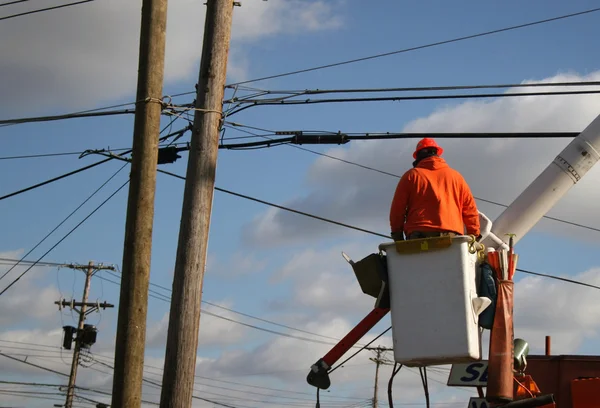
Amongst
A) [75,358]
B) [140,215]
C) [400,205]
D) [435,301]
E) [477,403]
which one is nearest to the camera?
[435,301]

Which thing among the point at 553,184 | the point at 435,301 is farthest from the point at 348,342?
the point at 553,184

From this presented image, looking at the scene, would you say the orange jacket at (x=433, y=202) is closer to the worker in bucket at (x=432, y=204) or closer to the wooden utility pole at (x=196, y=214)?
the worker in bucket at (x=432, y=204)

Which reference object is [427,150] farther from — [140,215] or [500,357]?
[140,215]

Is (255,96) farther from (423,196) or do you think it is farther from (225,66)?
(423,196)

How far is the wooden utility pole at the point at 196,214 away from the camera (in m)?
8.80

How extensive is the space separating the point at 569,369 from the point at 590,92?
4610 millimetres

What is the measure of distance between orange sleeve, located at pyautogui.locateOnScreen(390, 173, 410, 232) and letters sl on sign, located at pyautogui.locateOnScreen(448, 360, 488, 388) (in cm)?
143

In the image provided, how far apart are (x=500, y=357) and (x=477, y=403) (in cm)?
59

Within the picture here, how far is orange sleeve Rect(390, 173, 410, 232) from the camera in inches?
330

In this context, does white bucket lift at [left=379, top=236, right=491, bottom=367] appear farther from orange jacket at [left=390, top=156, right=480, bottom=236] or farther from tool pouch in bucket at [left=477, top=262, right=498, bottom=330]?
orange jacket at [left=390, top=156, right=480, bottom=236]

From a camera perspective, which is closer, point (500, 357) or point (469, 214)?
point (500, 357)

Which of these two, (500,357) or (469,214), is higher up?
(469,214)

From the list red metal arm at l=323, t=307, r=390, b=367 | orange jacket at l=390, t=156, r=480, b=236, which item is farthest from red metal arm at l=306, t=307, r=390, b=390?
orange jacket at l=390, t=156, r=480, b=236

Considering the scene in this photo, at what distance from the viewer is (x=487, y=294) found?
8273mm
